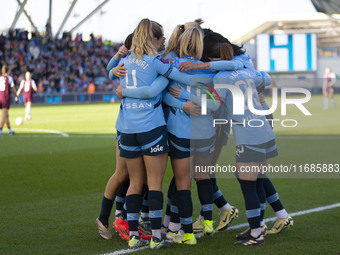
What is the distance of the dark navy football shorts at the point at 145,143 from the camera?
545cm

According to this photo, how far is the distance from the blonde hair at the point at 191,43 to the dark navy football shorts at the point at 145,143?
0.76 m

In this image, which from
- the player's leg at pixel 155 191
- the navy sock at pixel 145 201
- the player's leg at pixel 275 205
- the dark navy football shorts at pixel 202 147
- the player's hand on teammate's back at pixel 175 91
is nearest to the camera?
the player's leg at pixel 155 191

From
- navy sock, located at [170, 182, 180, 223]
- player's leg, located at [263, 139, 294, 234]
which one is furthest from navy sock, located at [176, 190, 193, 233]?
player's leg, located at [263, 139, 294, 234]

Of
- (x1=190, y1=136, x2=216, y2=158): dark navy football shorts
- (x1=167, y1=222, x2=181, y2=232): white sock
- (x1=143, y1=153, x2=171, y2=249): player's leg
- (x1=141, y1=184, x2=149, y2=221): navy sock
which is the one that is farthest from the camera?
(x1=141, y1=184, x2=149, y2=221): navy sock

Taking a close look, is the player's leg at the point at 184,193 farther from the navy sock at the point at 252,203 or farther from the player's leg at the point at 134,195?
the navy sock at the point at 252,203

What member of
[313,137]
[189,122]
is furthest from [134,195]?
[313,137]

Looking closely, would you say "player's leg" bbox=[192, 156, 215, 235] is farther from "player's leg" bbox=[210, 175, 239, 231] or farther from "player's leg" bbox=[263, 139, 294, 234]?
"player's leg" bbox=[263, 139, 294, 234]

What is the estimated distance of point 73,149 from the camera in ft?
45.0

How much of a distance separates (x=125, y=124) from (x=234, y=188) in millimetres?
3707

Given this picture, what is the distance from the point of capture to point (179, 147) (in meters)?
5.62

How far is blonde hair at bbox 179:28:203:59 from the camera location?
18.2 feet

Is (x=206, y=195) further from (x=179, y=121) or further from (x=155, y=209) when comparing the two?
(x=179, y=121)

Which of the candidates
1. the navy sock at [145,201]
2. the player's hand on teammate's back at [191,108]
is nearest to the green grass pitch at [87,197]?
the navy sock at [145,201]

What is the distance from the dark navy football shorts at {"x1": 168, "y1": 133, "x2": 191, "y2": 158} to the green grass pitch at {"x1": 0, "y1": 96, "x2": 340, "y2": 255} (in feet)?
2.88
